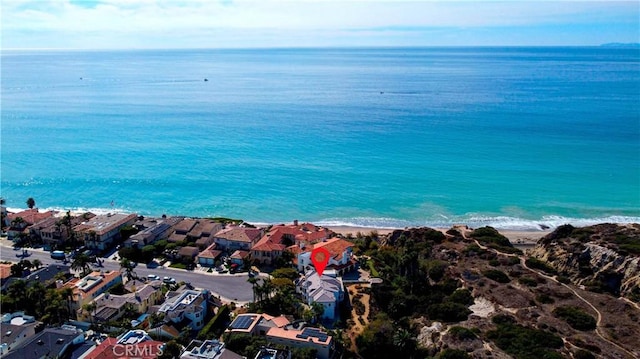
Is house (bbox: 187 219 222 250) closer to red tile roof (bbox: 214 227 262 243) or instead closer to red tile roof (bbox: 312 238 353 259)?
red tile roof (bbox: 214 227 262 243)

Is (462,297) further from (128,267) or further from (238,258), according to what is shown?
(128,267)

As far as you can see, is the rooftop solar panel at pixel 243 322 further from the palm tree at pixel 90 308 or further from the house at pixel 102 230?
the house at pixel 102 230

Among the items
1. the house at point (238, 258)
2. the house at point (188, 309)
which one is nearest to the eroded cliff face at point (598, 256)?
the house at point (238, 258)

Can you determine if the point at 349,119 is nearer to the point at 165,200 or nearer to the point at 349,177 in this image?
the point at 349,177

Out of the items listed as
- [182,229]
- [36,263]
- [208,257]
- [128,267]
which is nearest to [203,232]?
[182,229]

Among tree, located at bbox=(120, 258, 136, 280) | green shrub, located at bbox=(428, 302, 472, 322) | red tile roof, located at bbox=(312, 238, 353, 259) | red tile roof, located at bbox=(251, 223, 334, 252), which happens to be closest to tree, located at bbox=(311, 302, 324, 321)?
green shrub, located at bbox=(428, 302, 472, 322)

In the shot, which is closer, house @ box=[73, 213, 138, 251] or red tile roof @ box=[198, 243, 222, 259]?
red tile roof @ box=[198, 243, 222, 259]

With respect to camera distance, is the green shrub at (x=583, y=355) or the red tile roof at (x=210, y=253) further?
the red tile roof at (x=210, y=253)
